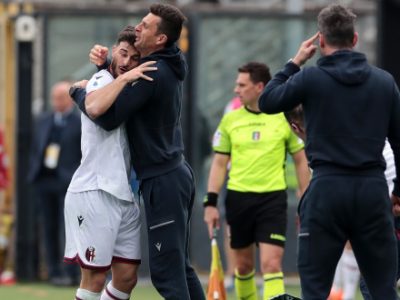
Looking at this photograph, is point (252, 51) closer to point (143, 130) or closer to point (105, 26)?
point (105, 26)

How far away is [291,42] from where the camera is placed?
16.4 meters

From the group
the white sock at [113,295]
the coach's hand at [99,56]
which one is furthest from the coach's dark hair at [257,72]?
the white sock at [113,295]

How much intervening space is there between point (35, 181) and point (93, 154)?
24.6 ft

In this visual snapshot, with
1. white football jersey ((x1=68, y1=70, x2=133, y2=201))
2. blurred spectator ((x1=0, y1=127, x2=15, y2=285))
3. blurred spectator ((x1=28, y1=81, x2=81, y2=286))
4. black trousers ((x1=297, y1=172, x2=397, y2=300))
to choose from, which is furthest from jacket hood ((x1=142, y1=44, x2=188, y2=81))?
blurred spectator ((x1=0, y1=127, x2=15, y2=285))

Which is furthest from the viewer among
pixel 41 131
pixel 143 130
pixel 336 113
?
pixel 41 131

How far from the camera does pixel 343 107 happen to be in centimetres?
749

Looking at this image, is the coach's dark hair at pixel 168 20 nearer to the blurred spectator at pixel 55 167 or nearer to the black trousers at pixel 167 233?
the black trousers at pixel 167 233

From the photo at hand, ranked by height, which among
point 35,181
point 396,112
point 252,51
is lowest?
point 35,181

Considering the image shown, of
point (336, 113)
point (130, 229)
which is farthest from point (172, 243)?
point (336, 113)

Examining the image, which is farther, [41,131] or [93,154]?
[41,131]

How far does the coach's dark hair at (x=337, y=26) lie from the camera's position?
7.51m

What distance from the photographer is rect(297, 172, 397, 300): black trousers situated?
24.6 ft

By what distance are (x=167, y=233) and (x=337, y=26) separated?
5.83 feet

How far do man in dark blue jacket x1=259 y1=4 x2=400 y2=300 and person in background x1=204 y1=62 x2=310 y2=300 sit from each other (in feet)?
10.9
